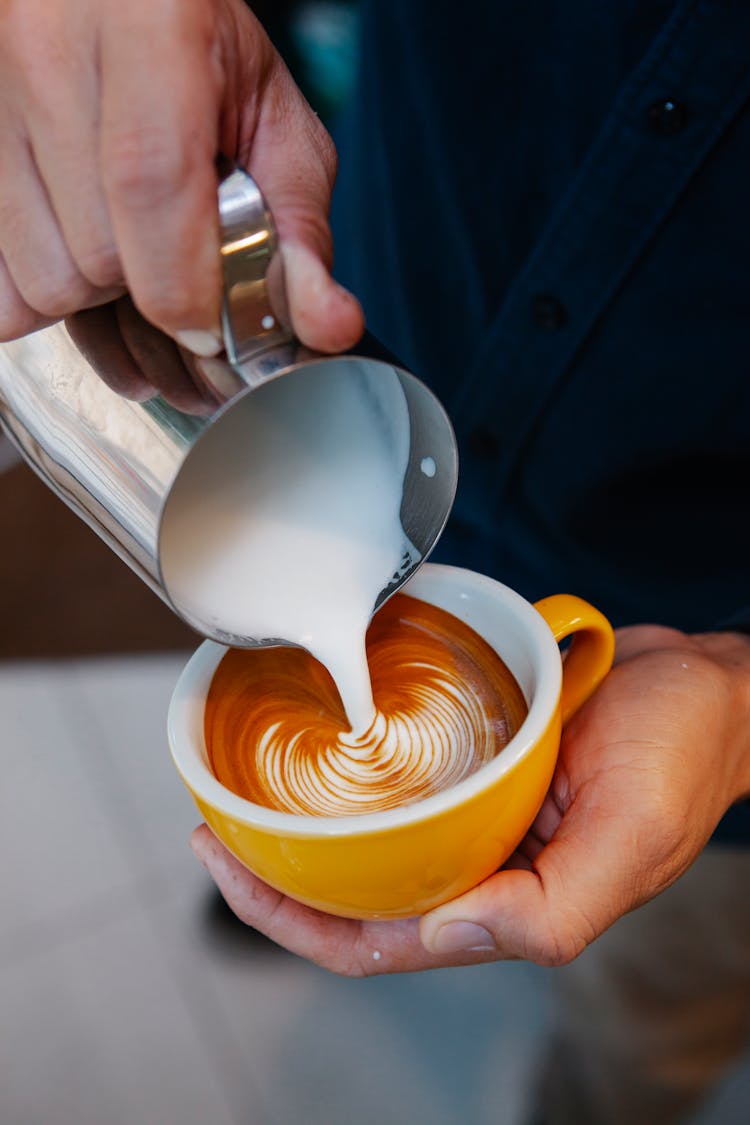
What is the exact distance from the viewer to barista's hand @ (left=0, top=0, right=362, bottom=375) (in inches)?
24.5

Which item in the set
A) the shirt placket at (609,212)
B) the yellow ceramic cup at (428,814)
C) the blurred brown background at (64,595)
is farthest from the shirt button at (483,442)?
the blurred brown background at (64,595)

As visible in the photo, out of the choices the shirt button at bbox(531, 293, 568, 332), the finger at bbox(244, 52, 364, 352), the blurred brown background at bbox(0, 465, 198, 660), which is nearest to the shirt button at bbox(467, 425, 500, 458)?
the shirt button at bbox(531, 293, 568, 332)

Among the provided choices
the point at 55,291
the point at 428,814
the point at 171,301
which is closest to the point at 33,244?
the point at 55,291

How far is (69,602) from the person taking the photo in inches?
90.0

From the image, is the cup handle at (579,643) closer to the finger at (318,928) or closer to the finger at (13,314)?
the finger at (318,928)

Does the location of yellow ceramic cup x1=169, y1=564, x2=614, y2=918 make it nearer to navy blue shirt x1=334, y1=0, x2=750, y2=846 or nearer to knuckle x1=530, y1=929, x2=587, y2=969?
knuckle x1=530, y1=929, x2=587, y2=969

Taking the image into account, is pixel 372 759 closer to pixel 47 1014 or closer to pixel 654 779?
pixel 654 779

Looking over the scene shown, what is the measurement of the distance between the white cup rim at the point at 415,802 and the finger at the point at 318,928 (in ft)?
0.48

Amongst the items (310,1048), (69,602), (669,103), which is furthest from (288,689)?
(69,602)

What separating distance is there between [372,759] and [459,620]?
162 millimetres

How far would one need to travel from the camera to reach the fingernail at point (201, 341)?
2.14 feet

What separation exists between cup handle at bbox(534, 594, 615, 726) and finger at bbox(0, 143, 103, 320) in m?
0.48

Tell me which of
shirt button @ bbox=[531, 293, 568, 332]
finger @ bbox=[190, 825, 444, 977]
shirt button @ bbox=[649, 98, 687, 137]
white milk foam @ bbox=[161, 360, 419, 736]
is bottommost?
finger @ bbox=[190, 825, 444, 977]

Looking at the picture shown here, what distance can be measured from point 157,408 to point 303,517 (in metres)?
0.22
